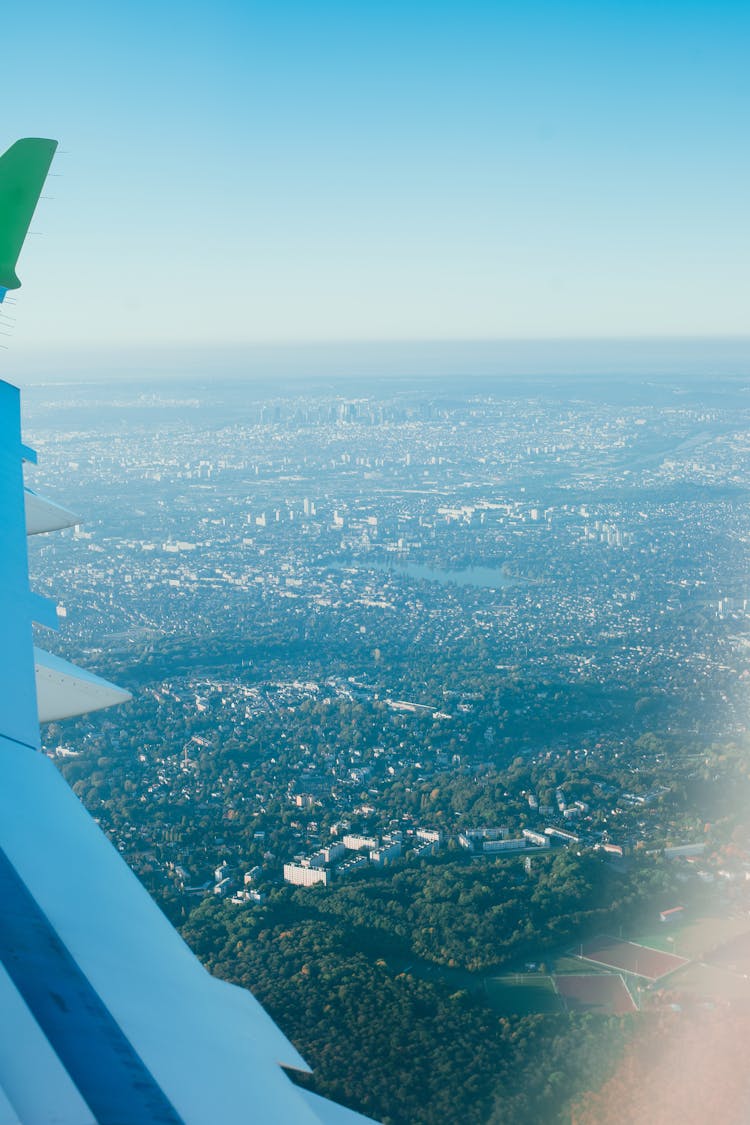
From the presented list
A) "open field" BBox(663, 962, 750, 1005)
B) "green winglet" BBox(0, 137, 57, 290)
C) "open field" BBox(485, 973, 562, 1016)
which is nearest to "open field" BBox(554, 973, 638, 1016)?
"open field" BBox(485, 973, 562, 1016)

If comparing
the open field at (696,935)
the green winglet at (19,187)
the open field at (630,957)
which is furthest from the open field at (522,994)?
the green winglet at (19,187)

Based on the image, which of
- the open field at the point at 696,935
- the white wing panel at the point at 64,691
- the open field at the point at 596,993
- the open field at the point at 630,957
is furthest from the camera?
the open field at the point at 696,935

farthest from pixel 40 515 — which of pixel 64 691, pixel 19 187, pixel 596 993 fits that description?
pixel 596 993

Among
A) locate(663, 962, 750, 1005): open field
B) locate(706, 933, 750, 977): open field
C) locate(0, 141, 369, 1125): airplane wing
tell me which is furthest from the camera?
locate(706, 933, 750, 977): open field

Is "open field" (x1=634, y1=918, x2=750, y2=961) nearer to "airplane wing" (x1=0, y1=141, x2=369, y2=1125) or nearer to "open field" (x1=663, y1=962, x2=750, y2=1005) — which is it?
"open field" (x1=663, y1=962, x2=750, y2=1005)

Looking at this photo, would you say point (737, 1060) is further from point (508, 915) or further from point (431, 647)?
point (431, 647)

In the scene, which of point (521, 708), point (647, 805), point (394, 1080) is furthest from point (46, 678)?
point (521, 708)

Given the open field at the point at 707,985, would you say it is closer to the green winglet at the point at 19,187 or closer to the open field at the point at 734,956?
the open field at the point at 734,956
